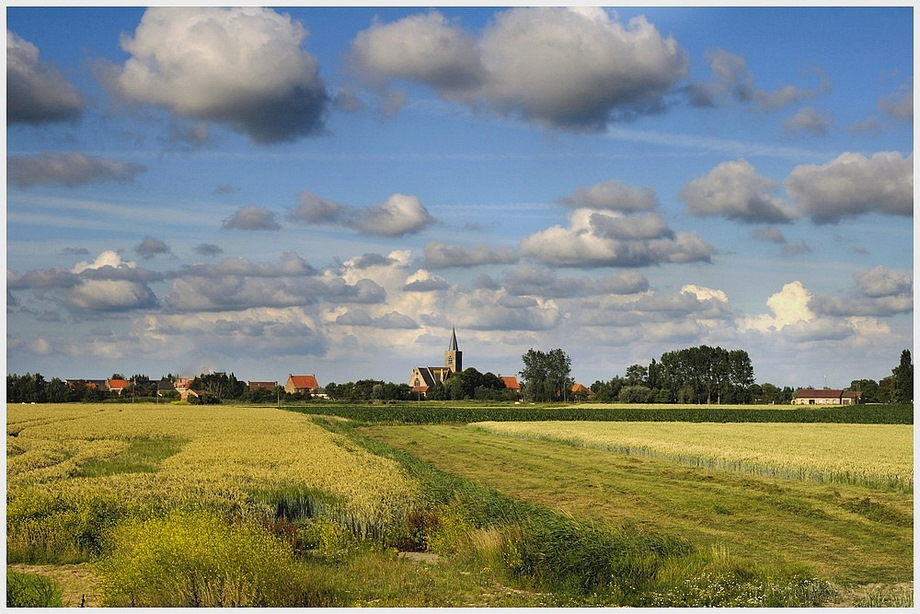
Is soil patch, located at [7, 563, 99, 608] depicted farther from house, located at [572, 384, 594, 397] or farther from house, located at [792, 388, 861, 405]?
house, located at [792, 388, 861, 405]

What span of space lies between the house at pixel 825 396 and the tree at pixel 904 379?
2759 centimetres

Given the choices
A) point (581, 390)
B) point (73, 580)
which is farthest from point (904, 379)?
point (73, 580)

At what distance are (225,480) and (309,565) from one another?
988 centimetres

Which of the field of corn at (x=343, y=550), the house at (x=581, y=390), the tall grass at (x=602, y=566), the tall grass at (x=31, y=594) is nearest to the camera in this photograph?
the field of corn at (x=343, y=550)

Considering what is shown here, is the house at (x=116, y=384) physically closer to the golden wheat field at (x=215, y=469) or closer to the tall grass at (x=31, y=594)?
the golden wheat field at (x=215, y=469)

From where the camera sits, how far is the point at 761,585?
44.5ft

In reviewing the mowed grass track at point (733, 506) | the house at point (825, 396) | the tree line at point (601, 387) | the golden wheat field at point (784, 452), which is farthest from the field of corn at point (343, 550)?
the house at point (825, 396)

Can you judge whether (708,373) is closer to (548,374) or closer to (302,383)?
(548,374)

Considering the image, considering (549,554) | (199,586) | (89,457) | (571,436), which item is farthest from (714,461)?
(199,586)

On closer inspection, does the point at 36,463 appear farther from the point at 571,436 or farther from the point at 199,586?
the point at 571,436

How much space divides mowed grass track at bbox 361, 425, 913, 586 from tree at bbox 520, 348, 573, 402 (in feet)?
368

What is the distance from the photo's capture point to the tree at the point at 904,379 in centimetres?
12812

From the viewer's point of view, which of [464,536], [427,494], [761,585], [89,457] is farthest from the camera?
[89,457]

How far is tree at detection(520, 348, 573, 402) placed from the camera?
5999 inches
